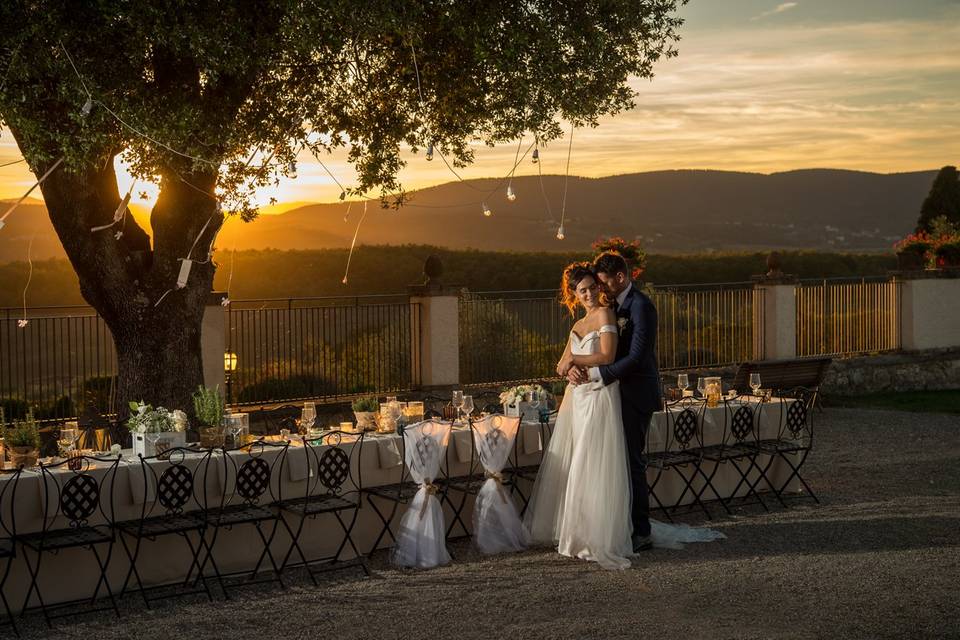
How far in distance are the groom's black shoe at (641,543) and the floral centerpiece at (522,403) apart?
1418 millimetres

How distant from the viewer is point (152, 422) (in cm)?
739

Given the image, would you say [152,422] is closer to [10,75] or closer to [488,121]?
[10,75]

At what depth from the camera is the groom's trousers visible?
798 cm

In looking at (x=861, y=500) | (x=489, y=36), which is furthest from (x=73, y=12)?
(x=861, y=500)

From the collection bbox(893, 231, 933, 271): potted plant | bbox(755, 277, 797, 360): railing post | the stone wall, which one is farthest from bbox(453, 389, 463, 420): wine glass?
bbox(893, 231, 933, 271): potted plant

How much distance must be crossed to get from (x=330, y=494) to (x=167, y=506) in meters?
1.23

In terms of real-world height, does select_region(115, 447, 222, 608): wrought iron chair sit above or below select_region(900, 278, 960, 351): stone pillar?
below

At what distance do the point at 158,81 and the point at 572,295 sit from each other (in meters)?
5.12

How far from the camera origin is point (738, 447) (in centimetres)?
954

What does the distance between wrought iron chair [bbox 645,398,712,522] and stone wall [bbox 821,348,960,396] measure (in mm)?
10291

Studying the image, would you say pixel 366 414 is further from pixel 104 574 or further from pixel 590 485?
pixel 104 574

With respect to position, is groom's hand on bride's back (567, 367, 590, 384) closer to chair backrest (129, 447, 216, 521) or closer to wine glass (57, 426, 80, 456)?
chair backrest (129, 447, 216, 521)

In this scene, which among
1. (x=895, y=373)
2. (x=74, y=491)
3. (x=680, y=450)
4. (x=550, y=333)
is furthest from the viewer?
(x=895, y=373)

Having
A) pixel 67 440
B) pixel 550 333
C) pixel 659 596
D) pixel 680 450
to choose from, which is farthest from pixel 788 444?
pixel 550 333
